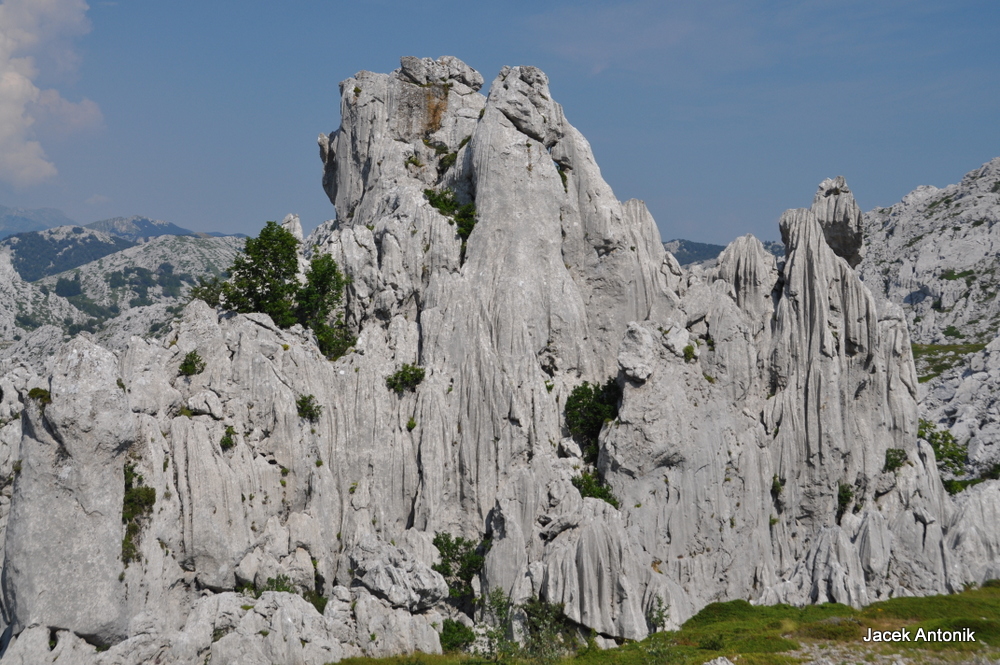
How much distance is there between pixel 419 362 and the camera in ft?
232

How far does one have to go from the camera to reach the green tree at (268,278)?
2719 inches

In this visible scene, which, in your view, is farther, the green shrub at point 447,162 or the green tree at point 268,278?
the green shrub at point 447,162

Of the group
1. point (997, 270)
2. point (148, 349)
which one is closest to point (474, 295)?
point (148, 349)

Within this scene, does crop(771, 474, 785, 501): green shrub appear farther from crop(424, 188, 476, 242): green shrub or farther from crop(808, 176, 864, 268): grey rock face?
crop(424, 188, 476, 242): green shrub

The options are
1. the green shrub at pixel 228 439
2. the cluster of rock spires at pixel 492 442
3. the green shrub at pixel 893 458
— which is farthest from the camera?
the green shrub at pixel 893 458

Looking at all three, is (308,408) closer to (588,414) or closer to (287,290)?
(287,290)

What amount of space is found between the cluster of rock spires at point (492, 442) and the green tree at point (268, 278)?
2208mm

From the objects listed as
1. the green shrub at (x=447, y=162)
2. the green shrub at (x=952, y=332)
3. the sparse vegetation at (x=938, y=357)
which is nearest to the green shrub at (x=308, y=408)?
the green shrub at (x=447, y=162)

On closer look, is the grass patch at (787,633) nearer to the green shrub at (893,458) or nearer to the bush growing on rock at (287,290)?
the green shrub at (893,458)

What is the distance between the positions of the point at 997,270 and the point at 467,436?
167m

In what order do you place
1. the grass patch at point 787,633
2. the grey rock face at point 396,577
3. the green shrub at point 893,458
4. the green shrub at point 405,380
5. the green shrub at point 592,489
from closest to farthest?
the grass patch at point 787,633
the grey rock face at point 396,577
the green shrub at point 592,489
the green shrub at point 405,380
the green shrub at point 893,458

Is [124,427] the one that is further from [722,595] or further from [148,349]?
[722,595]

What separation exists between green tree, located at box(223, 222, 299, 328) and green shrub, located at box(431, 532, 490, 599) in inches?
865

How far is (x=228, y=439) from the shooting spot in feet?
199
